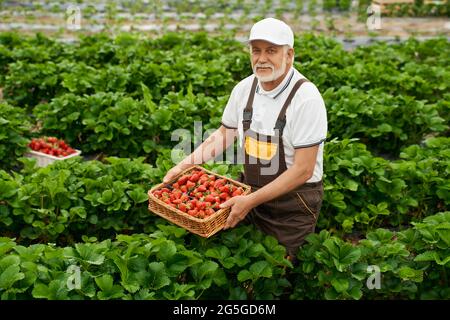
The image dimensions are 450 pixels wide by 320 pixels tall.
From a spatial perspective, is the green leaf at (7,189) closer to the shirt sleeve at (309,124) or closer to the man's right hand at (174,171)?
the man's right hand at (174,171)

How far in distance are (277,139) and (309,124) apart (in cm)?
27

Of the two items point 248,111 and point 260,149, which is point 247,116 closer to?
point 248,111

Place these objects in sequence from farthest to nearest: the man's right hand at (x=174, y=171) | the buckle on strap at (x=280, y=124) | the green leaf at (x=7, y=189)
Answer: the green leaf at (x=7, y=189)
the man's right hand at (x=174, y=171)
the buckle on strap at (x=280, y=124)

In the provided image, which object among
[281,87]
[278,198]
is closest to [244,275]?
[278,198]

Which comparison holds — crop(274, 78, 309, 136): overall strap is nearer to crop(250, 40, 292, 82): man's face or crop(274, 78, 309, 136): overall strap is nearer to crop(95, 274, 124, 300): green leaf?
crop(250, 40, 292, 82): man's face

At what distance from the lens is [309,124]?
4031mm

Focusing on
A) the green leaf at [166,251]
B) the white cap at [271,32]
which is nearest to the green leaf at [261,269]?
the green leaf at [166,251]

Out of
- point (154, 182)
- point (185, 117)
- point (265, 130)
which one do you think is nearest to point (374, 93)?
point (185, 117)

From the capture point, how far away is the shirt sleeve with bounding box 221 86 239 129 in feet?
14.8

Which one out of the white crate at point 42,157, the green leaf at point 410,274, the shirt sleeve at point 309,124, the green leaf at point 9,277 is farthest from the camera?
the white crate at point 42,157

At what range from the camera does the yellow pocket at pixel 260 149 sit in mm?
4262

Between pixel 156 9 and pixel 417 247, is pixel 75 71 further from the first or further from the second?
pixel 156 9

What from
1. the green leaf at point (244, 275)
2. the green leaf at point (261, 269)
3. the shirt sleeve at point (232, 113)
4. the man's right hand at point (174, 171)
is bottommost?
the green leaf at point (244, 275)

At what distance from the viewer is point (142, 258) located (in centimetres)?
420
